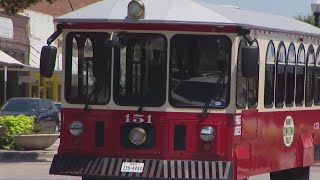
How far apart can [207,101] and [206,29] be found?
96cm

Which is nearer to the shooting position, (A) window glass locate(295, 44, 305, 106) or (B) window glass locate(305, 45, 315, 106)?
(A) window glass locate(295, 44, 305, 106)

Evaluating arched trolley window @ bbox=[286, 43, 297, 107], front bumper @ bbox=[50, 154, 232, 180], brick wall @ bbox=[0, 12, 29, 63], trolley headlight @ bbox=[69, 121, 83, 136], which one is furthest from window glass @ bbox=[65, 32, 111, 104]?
brick wall @ bbox=[0, 12, 29, 63]

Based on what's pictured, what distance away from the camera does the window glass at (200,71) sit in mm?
12867

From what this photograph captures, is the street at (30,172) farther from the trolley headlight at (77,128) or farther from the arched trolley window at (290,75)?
the trolley headlight at (77,128)

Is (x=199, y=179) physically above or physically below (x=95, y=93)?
below

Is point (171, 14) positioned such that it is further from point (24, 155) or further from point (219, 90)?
point (24, 155)

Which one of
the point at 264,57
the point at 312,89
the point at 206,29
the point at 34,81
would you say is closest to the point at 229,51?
the point at 206,29

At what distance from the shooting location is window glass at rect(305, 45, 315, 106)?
16.1 meters

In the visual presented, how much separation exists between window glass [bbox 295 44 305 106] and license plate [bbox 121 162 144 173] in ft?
12.6

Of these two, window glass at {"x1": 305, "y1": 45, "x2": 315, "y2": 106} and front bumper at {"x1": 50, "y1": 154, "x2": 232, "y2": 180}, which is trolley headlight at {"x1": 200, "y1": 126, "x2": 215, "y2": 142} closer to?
front bumper at {"x1": 50, "y1": 154, "x2": 232, "y2": 180}

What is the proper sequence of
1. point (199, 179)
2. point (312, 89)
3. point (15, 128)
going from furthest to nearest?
point (15, 128) → point (312, 89) → point (199, 179)

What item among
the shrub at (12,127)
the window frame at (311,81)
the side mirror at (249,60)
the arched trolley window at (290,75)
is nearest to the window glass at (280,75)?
the arched trolley window at (290,75)

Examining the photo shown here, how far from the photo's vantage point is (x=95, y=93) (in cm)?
1324

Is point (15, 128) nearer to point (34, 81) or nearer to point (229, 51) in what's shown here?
point (229, 51)
